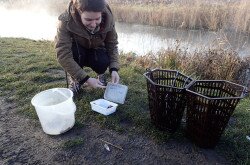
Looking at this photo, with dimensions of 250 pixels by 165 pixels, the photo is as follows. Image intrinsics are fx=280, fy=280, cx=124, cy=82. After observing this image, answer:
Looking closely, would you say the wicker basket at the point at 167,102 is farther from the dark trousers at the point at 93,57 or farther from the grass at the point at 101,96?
the dark trousers at the point at 93,57

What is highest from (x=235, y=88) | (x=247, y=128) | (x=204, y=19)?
(x=235, y=88)

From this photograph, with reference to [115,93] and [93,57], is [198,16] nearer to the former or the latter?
[93,57]

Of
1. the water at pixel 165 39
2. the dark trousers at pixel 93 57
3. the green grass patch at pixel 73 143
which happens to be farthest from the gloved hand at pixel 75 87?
the water at pixel 165 39

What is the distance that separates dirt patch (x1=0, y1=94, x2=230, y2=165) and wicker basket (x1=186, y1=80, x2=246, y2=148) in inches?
5.2

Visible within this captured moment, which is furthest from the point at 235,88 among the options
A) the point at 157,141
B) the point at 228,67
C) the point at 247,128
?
the point at 228,67

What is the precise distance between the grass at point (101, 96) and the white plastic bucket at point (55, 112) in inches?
7.2

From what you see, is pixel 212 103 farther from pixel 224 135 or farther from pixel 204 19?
pixel 204 19

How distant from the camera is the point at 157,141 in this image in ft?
8.54

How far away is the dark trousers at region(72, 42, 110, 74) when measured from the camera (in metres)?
3.27

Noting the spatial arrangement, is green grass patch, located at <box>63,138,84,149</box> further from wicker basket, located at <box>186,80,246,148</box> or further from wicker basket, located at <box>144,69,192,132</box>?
wicker basket, located at <box>186,80,246,148</box>

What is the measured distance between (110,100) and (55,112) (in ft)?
2.59

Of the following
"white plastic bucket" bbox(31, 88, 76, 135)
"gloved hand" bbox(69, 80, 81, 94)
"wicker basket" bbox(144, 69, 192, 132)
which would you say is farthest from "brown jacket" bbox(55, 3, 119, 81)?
"wicker basket" bbox(144, 69, 192, 132)

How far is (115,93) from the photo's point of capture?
3178 millimetres

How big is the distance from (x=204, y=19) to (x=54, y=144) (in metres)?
8.18
